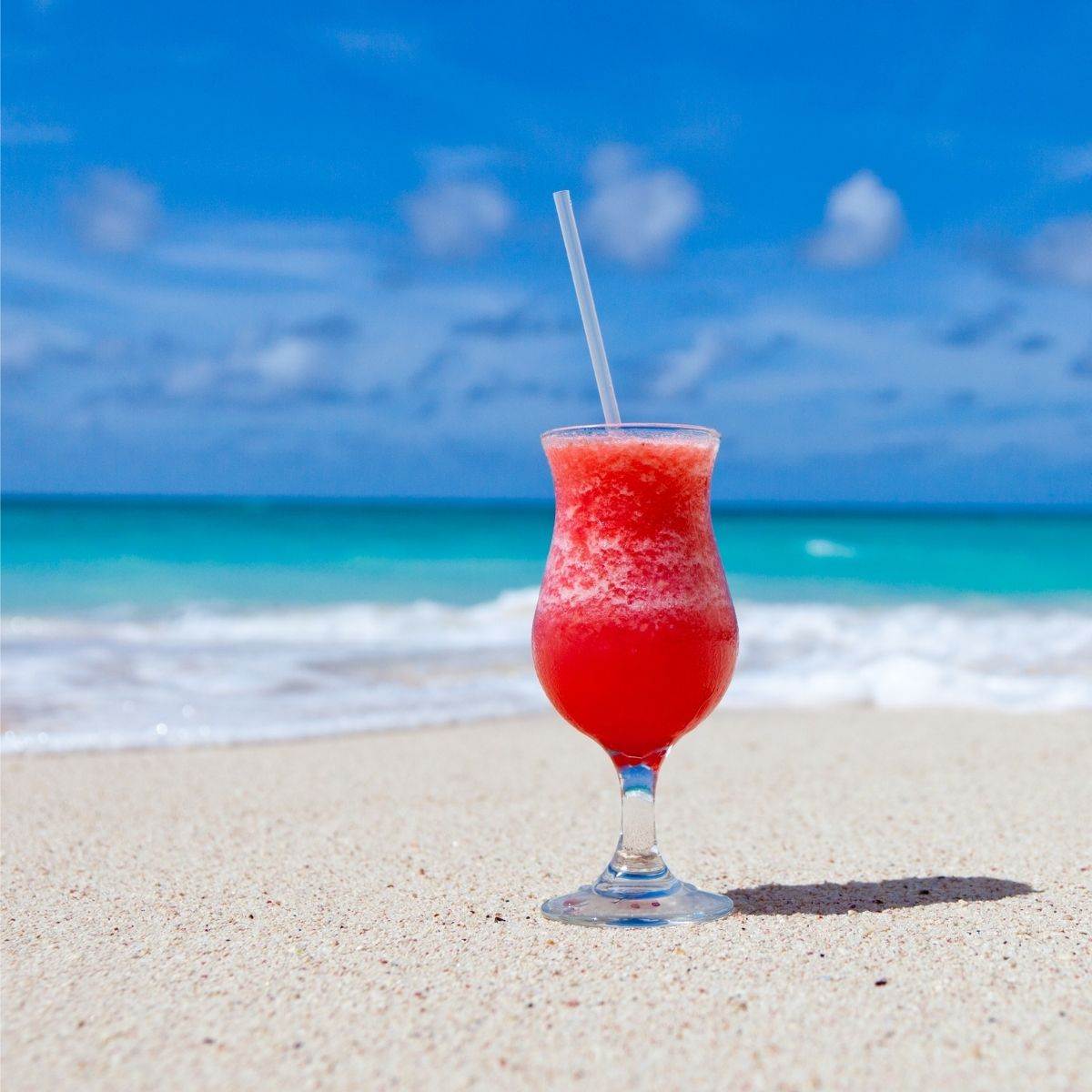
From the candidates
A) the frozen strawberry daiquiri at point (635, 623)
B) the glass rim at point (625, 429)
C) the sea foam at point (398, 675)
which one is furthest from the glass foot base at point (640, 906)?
the sea foam at point (398, 675)

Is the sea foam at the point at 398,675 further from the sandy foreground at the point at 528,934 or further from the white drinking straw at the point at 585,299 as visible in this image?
the white drinking straw at the point at 585,299

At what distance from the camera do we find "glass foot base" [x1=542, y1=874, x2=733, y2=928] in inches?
105

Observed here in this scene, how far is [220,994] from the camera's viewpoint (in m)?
2.29

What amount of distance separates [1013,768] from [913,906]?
2.10 metres

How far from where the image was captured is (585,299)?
287 cm

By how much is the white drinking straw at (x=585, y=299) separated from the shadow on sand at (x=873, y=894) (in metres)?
1.18

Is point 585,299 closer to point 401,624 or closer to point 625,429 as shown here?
point 625,429

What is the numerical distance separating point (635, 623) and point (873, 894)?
929 mm

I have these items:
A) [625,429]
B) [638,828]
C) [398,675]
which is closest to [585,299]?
[625,429]

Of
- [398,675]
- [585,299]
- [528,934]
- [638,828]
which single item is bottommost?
[528,934]

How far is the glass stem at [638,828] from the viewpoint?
9.11 feet

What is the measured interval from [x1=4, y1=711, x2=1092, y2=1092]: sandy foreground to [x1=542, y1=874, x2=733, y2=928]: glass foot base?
0.05 metres

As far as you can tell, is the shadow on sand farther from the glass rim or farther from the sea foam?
the sea foam

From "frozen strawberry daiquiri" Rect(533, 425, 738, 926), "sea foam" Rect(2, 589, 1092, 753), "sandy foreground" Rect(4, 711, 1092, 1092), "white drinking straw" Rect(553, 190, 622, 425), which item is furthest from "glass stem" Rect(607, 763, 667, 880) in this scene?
"sea foam" Rect(2, 589, 1092, 753)
